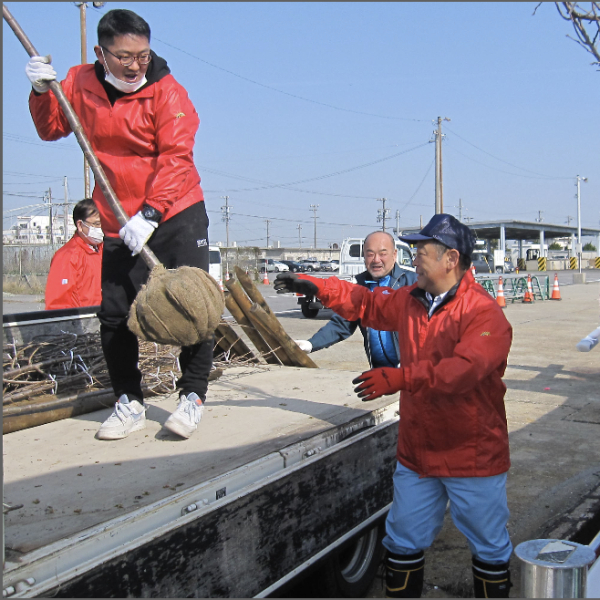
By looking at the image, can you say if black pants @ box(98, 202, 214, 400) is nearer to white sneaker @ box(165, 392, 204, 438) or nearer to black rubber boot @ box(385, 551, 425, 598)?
white sneaker @ box(165, 392, 204, 438)

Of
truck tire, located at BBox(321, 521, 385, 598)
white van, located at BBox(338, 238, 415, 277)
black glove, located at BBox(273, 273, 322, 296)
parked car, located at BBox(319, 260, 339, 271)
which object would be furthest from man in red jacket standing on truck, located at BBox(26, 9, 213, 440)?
Answer: parked car, located at BBox(319, 260, 339, 271)

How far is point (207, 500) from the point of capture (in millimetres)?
2094

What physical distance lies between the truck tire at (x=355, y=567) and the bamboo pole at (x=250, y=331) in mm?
1755

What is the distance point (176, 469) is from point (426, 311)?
3.99ft

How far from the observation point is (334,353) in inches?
441

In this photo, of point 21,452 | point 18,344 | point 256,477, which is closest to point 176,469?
point 256,477

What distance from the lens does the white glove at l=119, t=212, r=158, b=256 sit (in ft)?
9.20

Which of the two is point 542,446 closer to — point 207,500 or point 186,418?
point 186,418

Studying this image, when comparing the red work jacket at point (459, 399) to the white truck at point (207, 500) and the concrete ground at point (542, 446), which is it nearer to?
the white truck at point (207, 500)

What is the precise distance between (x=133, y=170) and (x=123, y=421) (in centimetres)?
120

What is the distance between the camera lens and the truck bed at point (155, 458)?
1.94 meters

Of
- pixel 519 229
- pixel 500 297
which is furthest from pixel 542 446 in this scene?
pixel 519 229

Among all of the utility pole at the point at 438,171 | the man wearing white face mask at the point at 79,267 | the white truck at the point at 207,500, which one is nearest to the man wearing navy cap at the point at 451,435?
the white truck at the point at 207,500

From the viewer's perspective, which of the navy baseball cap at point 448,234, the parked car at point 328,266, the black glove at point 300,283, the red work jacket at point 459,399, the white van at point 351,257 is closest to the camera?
the red work jacket at point 459,399
